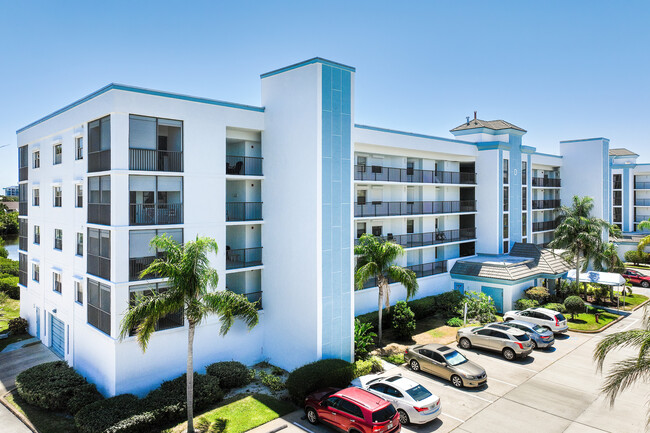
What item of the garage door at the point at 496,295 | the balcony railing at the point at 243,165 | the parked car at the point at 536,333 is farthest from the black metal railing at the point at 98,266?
the garage door at the point at 496,295

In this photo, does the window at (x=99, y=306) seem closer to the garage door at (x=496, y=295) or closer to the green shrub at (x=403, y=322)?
the green shrub at (x=403, y=322)

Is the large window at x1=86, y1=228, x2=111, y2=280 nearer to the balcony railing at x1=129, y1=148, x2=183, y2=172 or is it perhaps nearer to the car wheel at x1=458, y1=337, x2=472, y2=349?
the balcony railing at x1=129, y1=148, x2=183, y2=172

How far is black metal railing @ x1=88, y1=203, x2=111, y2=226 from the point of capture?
1834cm

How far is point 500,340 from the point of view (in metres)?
22.7

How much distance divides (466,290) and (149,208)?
936 inches

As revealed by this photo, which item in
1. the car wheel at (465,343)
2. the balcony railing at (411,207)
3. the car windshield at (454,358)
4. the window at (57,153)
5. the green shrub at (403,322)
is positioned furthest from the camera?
the balcony railing at (411,207)

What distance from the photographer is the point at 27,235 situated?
2894cm

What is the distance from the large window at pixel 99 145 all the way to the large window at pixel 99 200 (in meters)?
0.53

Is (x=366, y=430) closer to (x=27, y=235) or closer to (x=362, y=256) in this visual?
(x=362, y=256)

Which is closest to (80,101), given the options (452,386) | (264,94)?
(264,94)

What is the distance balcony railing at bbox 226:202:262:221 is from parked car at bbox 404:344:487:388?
10317 millimetres

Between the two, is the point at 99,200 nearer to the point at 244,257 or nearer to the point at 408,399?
the point at 244,257

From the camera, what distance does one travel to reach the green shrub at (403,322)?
24516 millimetres

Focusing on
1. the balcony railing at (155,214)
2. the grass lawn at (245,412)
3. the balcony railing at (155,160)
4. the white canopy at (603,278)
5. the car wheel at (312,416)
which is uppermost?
the balcony railing at (155,160)
